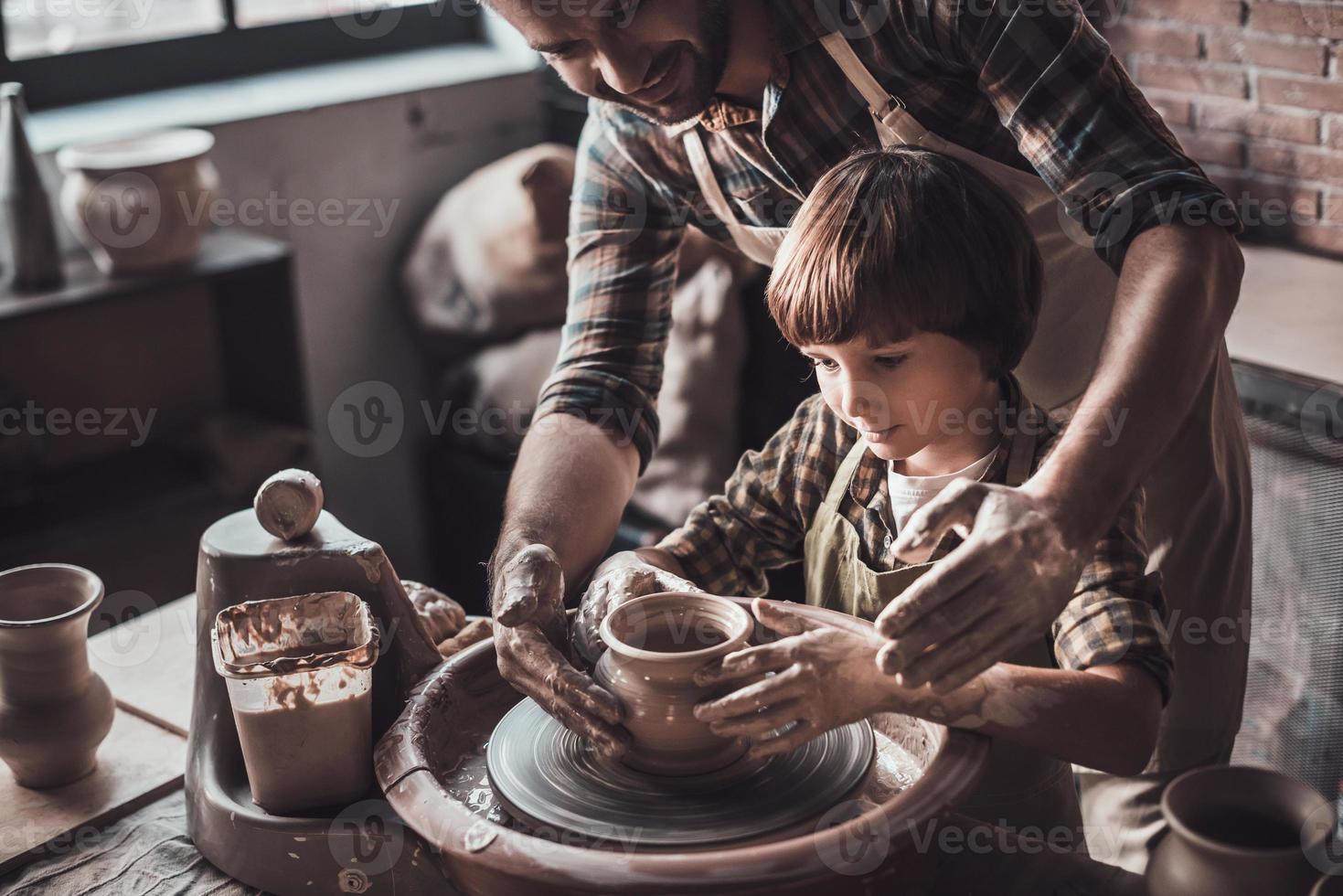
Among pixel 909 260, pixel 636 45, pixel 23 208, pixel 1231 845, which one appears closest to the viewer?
pixel 1231 845

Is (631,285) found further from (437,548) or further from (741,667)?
(437,548)

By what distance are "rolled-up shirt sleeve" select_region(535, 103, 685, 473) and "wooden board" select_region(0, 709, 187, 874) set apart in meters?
0.68

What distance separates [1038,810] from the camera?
5.14 ft

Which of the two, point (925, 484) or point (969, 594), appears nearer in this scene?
point (969, 594)

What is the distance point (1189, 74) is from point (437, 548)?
2.51m

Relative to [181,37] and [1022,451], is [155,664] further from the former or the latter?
[181,37]

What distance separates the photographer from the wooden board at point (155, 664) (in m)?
1.83

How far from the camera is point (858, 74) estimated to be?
61.9 inches

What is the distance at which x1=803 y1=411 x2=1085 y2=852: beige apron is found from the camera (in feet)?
5.07

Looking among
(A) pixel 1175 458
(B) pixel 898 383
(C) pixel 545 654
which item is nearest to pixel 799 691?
(C) pixel 545 654

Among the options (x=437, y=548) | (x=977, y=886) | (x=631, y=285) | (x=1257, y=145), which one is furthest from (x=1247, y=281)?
(x=437, y=548)

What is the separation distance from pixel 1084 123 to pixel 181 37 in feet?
10.3

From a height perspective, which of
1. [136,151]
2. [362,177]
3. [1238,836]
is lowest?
[362,177]

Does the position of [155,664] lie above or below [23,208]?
below
